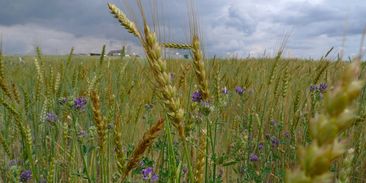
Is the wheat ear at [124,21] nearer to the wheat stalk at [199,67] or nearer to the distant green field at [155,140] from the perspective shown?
the wheat stalk at [199,67]

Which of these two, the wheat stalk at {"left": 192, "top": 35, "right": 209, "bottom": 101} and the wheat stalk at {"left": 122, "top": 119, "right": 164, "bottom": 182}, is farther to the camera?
the wheat stalk at {"left": 192, "top": 35, "right": 209, "bottom": 101}

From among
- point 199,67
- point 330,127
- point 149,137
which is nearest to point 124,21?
point 199,67

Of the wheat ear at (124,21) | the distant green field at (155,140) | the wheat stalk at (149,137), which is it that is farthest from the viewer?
the distant green field at (155,140)

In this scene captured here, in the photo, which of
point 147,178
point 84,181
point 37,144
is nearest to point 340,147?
point 147,178

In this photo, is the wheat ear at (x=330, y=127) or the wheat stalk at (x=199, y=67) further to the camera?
the wheat stalk at (x=199, y=67)

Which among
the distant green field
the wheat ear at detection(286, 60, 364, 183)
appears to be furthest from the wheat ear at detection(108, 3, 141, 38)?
the wheat ear at detection(286, 60, 364, 183)

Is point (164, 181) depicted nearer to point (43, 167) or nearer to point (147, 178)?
point (147, 178)

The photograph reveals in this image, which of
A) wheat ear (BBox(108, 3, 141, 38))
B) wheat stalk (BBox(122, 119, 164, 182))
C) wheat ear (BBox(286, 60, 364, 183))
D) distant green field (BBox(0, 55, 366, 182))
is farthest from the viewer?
distant green field (BBox(0, 55, 366, 182))

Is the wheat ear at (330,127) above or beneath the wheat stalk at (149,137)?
above

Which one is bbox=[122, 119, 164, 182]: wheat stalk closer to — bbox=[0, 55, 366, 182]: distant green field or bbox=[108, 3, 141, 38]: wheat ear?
bbox=[108, 3, 141, 38]: wheat ear

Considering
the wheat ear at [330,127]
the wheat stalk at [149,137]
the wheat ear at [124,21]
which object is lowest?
the wheat stalk at [149,137]

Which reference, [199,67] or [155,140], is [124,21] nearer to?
[199,67]

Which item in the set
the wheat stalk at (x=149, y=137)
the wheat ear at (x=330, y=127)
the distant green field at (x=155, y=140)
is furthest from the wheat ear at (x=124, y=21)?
the wheat ear at (x=330, y=127)

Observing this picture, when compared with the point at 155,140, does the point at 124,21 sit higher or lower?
higher
